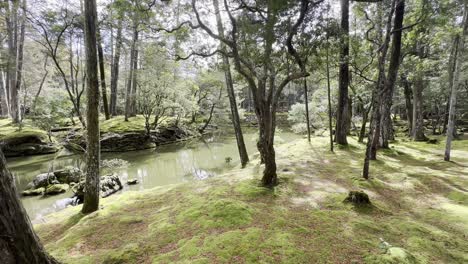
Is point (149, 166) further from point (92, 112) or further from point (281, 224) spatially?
point (281, 224)

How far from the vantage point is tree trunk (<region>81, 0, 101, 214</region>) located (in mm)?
5059

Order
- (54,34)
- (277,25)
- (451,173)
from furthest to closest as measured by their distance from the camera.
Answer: (54,34) → (451,173) → (277,25)

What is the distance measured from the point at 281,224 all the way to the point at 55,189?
9.20m

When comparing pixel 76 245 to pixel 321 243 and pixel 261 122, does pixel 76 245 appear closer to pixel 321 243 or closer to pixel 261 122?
pixel 321 243

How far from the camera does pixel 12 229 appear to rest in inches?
76.3

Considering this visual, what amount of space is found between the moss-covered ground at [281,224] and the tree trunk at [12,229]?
4.64 feet

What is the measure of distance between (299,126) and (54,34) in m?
17.2

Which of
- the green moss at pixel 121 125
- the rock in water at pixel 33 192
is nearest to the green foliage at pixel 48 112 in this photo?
the green moss at pixel 121 125

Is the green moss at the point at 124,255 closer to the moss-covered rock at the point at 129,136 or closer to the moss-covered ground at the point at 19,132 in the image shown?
the moss-covered rock at the point at 129,136

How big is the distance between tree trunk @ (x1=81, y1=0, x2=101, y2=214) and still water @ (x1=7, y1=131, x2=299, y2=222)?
11.9 feet

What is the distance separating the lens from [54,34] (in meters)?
10.2

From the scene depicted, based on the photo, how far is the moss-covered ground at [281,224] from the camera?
329 cm

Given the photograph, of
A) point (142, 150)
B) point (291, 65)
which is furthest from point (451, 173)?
point (142, 150)

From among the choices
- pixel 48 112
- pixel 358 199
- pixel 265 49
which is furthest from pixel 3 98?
pixel 358 199
